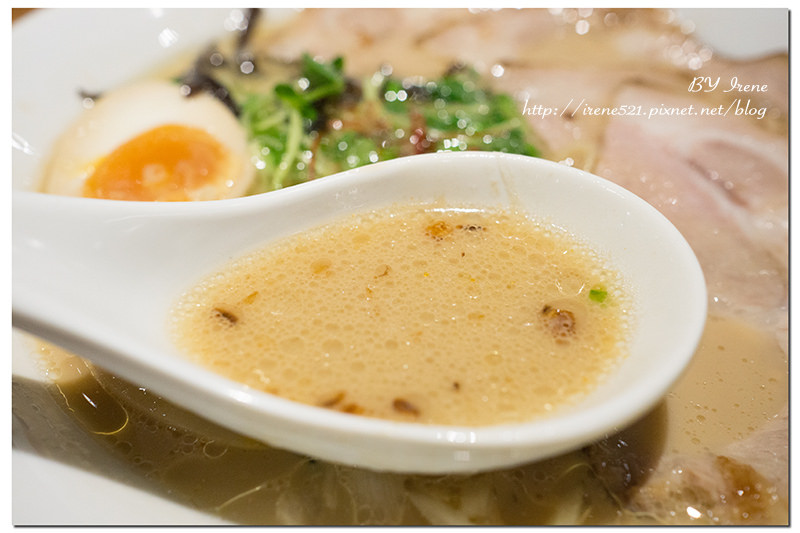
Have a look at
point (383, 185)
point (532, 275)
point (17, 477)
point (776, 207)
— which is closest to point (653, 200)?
point (776, 207)

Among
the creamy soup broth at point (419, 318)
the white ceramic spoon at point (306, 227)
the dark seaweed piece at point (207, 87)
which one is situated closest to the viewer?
the white ceramic spoon at point (306, 227)

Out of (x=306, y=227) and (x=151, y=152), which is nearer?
(x=306, y=227)

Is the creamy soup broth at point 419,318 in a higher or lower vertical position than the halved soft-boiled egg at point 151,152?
lower

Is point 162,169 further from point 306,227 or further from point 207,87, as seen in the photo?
point 306,227

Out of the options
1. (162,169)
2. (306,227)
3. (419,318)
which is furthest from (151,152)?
(419,318)

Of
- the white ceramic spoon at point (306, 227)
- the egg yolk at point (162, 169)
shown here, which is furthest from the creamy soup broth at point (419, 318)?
the egg yolk at point (162, 169)

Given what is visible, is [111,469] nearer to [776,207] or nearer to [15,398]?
[15,398]

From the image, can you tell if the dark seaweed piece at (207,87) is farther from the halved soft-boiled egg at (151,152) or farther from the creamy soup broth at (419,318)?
the creamy soup broth at (419,318)
